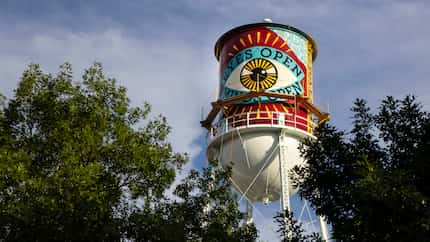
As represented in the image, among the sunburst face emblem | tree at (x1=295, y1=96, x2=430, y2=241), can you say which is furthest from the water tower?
tree at (x1=295, y1=96, x2=430, y2=241)

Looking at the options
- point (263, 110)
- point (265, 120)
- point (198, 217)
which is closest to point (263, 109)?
point (263, 110)

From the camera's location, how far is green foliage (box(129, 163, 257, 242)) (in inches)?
630

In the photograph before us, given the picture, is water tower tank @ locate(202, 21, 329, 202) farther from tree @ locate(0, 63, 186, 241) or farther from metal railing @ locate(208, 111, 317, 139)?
tree @ locate(0, 63, 186, 241)

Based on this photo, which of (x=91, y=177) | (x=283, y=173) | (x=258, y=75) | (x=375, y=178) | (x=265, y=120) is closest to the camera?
(x=375, y=178)

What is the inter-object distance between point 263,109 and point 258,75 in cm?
163

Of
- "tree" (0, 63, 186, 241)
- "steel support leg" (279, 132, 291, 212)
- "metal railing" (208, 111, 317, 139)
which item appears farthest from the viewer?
"metal railing" (208, 111, 317, 139)

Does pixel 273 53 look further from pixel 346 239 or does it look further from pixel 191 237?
pixel 346 239

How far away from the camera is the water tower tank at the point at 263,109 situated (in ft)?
96.5

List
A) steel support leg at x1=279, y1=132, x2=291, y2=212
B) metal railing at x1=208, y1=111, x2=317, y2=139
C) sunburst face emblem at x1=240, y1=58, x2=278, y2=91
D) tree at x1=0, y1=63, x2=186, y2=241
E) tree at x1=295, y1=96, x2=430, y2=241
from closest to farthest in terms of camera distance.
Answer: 1. tree at x1=295, y1=96, x2=430, y2=241
2. tree at x1=0, y1=63, x2=186, y2=241
3. steel support leg at x1=279, y1=132, x2=291, y2=212
4. metal railing at x1=208, y1=111, x2=317, y2=139
5. sunburst face emblem at x1=240, y1=58, x2=278, y2=91

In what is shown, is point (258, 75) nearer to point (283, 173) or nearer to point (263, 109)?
point (263, 109)

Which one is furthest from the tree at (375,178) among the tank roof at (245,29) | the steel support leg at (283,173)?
the tank roof at (245,29)

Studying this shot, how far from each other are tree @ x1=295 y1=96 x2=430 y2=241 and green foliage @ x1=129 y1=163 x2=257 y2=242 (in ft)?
11.0

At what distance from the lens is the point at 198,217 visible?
16984 mm

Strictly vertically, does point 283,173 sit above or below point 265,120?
below
